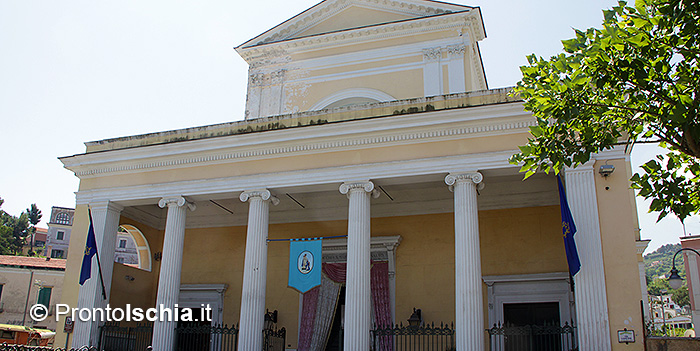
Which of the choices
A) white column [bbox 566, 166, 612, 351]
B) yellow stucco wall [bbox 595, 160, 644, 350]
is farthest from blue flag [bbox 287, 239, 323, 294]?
yellow stucco wall [bbox 595, 160, 644, 350]

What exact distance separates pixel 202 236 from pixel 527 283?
8628mm

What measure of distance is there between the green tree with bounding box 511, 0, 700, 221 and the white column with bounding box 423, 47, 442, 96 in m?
8.33

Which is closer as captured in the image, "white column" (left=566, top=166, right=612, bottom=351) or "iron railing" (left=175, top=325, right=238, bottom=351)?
"white column" (left=566, top=166, right=612, bottom=351)

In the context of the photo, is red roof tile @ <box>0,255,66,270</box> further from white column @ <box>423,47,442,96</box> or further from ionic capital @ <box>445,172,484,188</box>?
ionic capital @ <box>445,172,484,188</box>

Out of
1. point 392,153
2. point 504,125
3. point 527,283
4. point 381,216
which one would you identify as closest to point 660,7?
point 504,125

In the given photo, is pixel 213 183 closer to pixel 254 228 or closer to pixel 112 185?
pixel 254 228

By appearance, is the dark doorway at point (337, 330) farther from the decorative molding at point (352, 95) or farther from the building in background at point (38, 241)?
the building in background at point (38, 241)

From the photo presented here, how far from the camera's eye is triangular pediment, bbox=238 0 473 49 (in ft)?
55.2

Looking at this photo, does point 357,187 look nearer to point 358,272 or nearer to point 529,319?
point 358,272

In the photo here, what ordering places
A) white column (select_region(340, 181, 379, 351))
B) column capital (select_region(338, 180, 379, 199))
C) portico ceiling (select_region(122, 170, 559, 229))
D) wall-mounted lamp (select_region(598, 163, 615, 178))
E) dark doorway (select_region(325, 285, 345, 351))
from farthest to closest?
dark doorway (select_region(325, 285, 345, 351)) → portico ceiling (select_region(122, 170, 559, 229)) → column capital (select_region(338, 180, 379, 199)) → white column (select_region(340, 181, 379, 351)) → wall-mounted lamp (select_region(598, 163, 615, 178))

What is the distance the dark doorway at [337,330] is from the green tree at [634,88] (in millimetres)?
8060

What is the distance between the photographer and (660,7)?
6.19 meters

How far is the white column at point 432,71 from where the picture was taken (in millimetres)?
15828

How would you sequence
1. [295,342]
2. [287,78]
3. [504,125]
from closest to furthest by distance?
[504,125], [295,342], [287,78]
